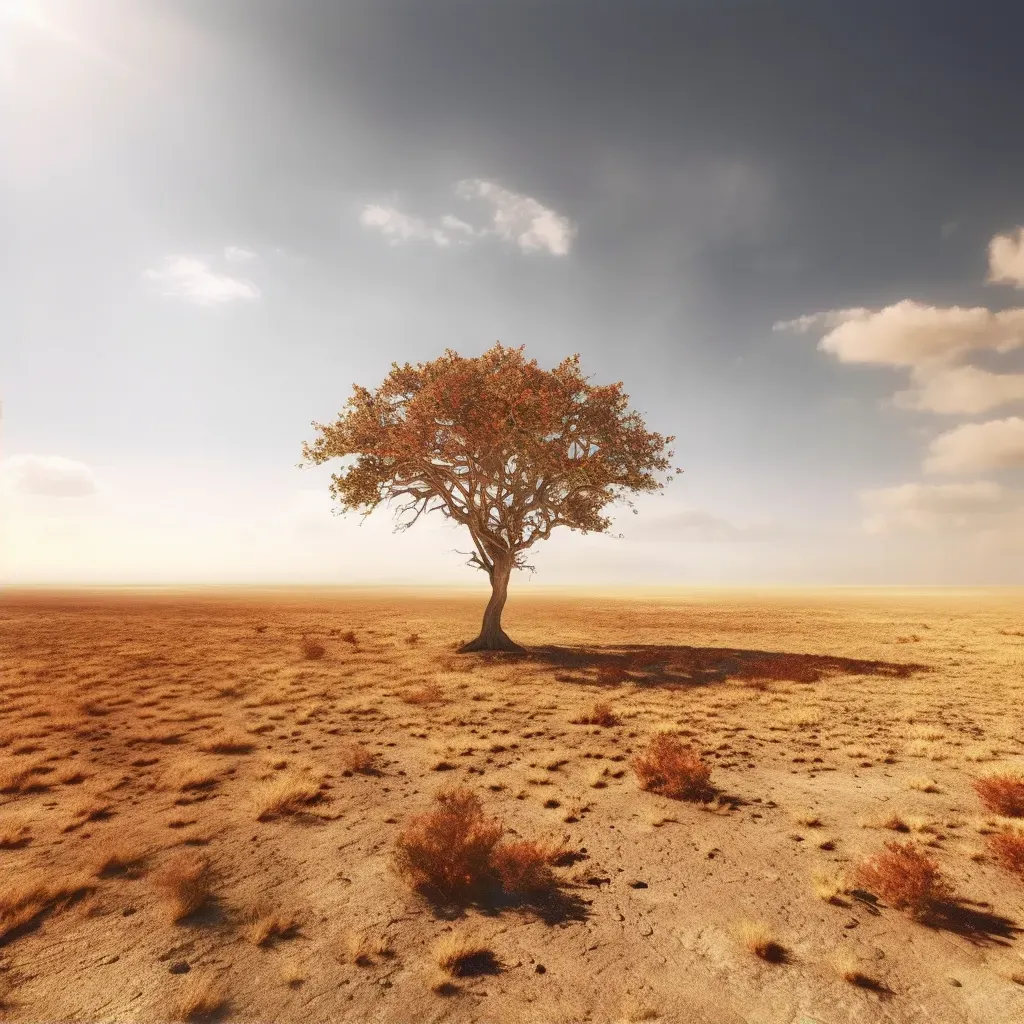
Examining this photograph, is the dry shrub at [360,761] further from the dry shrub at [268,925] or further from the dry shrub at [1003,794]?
the dry shrub at [1003,794]

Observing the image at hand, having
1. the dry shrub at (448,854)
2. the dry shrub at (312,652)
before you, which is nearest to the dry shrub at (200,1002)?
the dry shrub at (448,854)

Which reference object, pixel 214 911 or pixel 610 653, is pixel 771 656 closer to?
pixel 610 653

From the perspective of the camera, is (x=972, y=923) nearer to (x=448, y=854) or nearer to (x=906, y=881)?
(x=906, y=881)

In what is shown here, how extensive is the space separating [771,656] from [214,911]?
27.9m

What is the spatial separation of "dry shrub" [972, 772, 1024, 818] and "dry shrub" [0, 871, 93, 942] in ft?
46.0

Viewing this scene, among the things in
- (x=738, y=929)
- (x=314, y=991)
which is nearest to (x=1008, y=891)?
(x=738, y=929)

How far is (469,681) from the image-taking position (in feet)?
68.2

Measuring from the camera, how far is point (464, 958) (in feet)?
17.6

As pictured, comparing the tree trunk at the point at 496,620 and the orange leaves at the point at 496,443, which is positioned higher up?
the orange leaves at the point at 496,443

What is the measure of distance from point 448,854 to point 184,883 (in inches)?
128

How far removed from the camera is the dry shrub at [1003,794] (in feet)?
29.7

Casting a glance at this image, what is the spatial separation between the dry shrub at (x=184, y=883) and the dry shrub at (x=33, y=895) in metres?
0.85

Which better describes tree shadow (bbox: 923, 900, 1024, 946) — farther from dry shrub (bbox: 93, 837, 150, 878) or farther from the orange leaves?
the orange leaves

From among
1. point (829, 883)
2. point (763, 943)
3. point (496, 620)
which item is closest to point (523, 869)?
point (763, 943)
